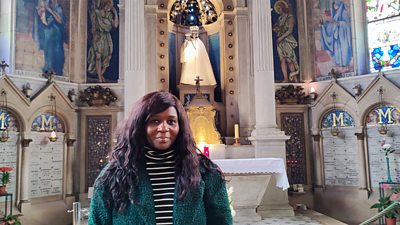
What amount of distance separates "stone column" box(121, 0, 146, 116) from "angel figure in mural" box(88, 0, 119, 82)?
1.29 metres

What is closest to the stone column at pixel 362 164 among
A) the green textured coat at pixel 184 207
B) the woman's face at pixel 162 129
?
the green textured coat at pixel 184 207

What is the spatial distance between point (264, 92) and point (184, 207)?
7.66 m

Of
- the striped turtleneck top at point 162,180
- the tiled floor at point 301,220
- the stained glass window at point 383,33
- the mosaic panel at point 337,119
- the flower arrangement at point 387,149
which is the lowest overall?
the tiled floor at point 301,220

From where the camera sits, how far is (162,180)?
1442 millimetres

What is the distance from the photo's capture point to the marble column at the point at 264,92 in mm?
8461

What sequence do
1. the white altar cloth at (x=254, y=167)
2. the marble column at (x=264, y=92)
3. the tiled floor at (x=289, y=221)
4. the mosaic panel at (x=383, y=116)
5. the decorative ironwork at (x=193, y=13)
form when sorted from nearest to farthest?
1. the white altar cloth at (x=254, y=167)
2. the tiled floor at (x=289, y=221)
3. the marble column at (x=264, y=92)
4. the mosaic panel at (x=383, y=116)
5. the decorative ironwork at (x=193, y=13)

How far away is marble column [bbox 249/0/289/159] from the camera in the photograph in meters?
8.46

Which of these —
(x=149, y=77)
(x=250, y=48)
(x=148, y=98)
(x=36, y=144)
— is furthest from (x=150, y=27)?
(x=148, y=98)

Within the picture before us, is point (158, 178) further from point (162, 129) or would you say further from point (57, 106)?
point (57, 106)

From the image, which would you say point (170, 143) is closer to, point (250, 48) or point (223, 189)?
point (223, 189)

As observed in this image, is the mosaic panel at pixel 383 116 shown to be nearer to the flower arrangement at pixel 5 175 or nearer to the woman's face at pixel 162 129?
the flower arrangement at pixel 5 175

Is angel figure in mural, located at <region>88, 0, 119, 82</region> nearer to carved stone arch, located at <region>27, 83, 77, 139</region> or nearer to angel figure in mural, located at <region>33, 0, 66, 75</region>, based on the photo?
angel figure in mural, located at <region>33, 0, 66, 75</region>

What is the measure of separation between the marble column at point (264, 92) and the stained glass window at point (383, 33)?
276 centimetres

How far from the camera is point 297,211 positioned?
884 centimetres
